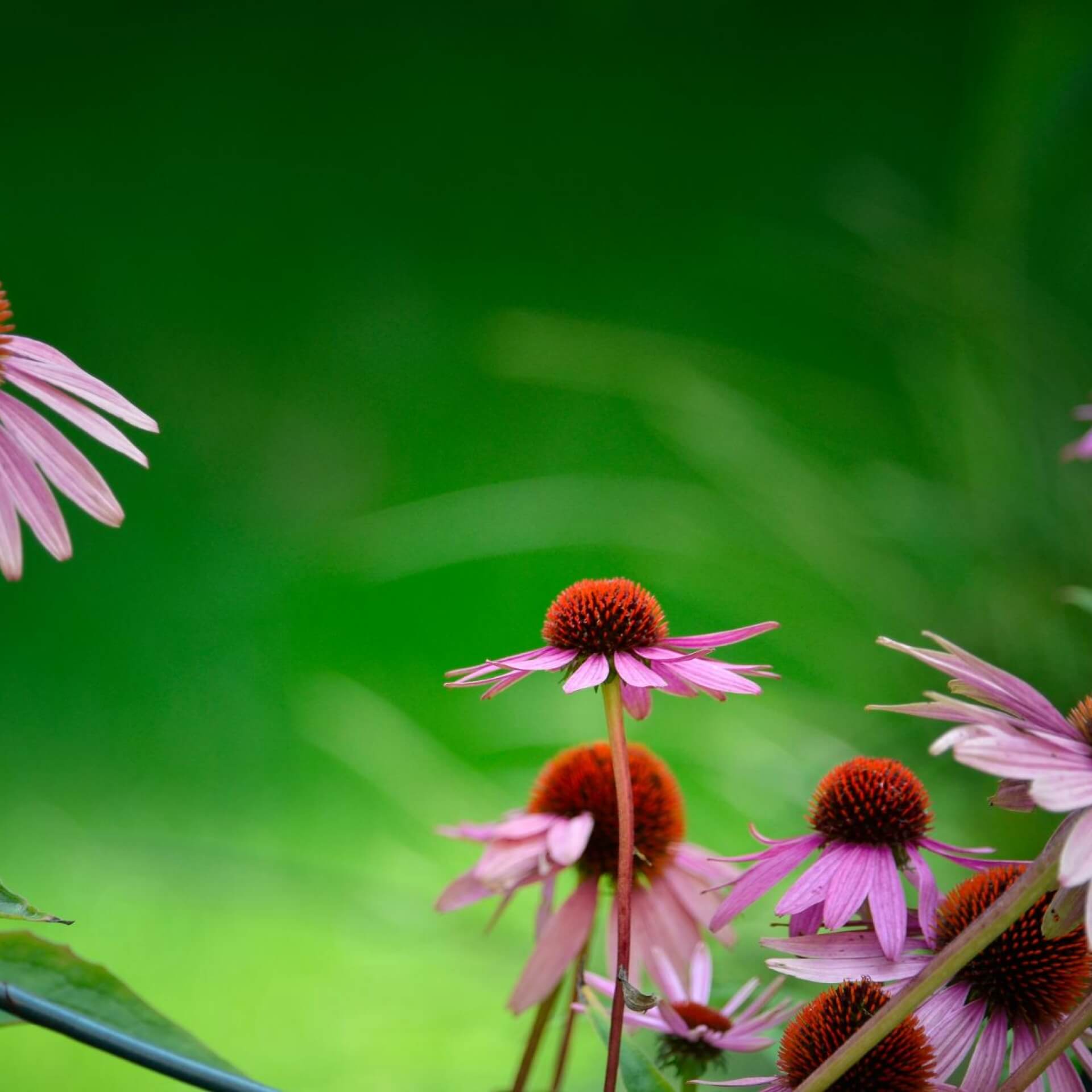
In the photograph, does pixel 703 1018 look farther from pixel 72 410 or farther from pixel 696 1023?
pixel 72 410

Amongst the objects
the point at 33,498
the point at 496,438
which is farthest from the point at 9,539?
the point at 496,438

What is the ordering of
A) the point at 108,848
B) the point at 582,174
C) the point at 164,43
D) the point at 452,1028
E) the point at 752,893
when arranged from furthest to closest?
the point at 582,174 → the point at 164,43 → the point at 108,848 → the point at 452,1028 → the point at 752,893

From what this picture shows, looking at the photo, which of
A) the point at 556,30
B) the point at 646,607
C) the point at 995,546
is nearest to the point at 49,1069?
the point at 646,607

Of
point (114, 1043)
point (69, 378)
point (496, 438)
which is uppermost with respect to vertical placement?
point (496, 438)

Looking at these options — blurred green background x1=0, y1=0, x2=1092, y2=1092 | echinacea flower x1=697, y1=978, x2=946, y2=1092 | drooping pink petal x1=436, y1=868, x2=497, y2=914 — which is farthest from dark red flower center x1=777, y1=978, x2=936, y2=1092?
blurred green background x1=0, y1=0, x2=1092, y2=1092

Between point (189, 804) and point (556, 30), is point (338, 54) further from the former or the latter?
point (189, 804)

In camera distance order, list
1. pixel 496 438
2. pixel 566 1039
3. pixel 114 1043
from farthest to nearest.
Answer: pixel 496 438, pixel 566 1039, pixel 114 1043

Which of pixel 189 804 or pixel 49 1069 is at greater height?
pixel 189 804
